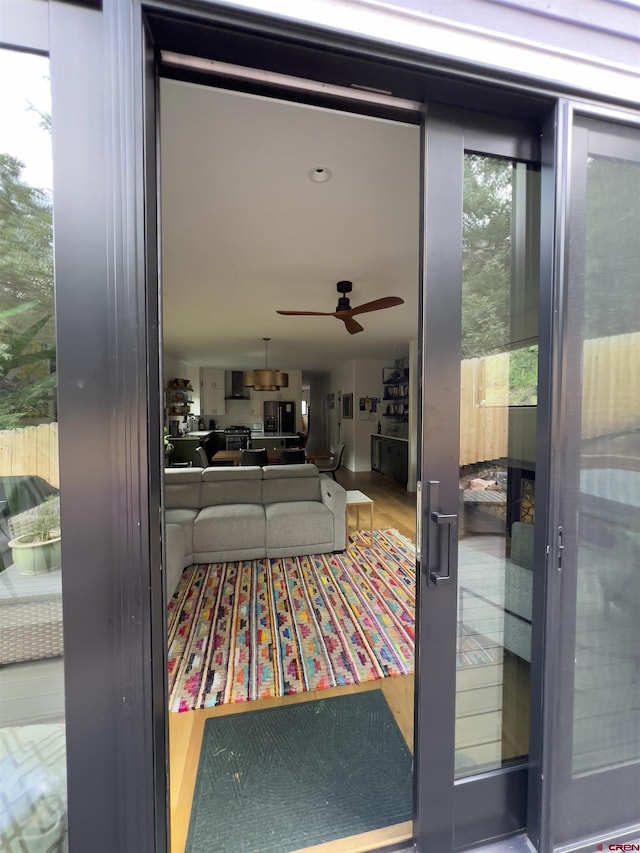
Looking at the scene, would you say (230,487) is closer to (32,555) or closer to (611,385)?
(32,555)

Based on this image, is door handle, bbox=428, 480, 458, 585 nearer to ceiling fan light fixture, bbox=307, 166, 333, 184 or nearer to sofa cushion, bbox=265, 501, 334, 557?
ceiling fan light fixture, bbox=307, 166, 333, 184

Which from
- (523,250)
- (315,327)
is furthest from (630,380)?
(315,327)

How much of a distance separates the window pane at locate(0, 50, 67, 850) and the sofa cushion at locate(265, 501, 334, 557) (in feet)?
8.46

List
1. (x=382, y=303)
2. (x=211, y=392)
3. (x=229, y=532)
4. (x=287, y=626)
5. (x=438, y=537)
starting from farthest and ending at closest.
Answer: (x=211, y=392), (x=229, y=532), (x=382, y=303), (x=287, y=626), (x=438, y=537)

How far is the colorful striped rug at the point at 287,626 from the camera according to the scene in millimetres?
1875

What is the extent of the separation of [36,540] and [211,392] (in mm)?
9472

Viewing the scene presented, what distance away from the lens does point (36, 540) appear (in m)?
0.82

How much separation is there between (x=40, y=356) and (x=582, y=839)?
82.6 inches

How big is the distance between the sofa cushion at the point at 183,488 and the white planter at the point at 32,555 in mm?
2811

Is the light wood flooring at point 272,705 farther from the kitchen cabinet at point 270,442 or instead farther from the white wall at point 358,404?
the white wall at point 358,404

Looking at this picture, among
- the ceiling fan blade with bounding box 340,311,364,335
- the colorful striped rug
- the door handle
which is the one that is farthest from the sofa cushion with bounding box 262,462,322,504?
the door handle

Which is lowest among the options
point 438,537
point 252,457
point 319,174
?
point 252,457

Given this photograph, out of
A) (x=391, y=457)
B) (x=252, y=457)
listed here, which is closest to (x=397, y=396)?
(x=391, y=457)

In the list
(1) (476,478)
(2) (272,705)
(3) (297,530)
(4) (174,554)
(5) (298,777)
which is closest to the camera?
(1) (476,478)
